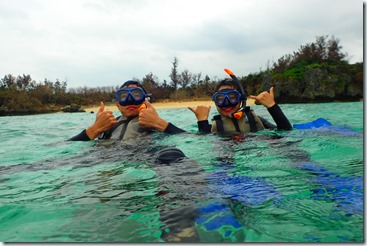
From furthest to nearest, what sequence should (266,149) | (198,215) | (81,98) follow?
(81,98) < (266,149) < (198,215)

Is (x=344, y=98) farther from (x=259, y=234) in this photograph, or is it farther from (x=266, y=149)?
(x=259, y=234)

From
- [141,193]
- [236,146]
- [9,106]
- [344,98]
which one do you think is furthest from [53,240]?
[9,106]

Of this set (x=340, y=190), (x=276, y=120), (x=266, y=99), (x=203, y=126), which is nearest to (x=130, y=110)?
(x=203, y=126)

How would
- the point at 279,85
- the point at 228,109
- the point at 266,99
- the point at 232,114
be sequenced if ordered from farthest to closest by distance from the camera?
the point at 279,85 → the point at 228,109 → the point at 232,114 → the point at 266,99

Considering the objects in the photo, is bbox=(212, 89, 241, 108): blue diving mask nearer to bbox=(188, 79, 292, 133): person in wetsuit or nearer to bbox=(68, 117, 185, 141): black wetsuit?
bbox=(188, 79, 292, 133): person in wetsuit

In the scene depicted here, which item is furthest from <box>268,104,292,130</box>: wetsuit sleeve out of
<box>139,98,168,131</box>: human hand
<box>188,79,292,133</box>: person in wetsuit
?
<box>139,98,168,131</box>: human hand

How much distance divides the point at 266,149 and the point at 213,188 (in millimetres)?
1453

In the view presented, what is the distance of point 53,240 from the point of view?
4.18 feet

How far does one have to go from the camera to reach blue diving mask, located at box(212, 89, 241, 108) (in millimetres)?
3930

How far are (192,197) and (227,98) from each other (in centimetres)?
253

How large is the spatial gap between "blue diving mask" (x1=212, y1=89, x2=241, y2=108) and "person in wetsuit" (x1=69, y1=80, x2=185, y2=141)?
2.26 ft

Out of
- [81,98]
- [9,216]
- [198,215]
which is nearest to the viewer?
[198,215]

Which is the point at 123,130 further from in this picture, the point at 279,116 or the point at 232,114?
the point at 279,116

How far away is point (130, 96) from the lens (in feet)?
12.9
